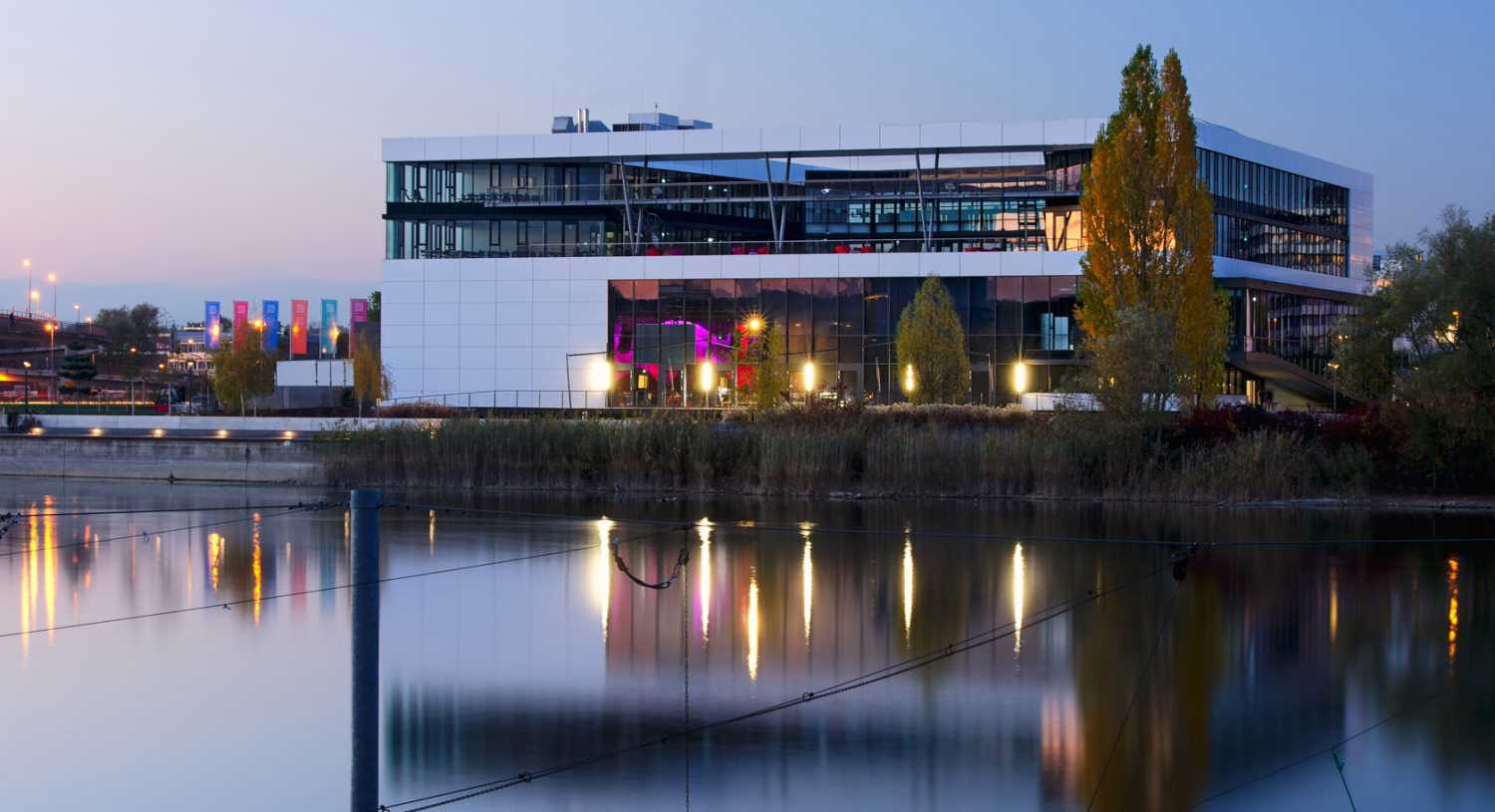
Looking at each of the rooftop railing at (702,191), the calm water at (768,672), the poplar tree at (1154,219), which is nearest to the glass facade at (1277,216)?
the rooftop railing at (702,191)

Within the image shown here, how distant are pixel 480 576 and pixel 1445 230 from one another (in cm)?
2441

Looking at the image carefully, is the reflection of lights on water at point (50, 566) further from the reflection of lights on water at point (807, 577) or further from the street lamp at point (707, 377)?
the street lamp at point (707, 377)

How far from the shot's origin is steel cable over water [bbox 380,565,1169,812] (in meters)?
11.8

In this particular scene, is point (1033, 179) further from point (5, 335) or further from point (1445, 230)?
point (5, 335)

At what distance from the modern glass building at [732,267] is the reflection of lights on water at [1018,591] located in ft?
88.1

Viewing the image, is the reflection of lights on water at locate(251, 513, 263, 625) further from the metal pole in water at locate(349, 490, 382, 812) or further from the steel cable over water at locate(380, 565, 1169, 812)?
the metal pole in water at locate(349, 490, 382, 812)

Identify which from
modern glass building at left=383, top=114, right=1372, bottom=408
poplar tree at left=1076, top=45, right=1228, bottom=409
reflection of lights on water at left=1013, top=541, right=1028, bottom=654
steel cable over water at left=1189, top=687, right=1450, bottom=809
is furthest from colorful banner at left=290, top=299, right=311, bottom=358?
steel cable over water at left=1189, top=687, right=1450, bottom=809

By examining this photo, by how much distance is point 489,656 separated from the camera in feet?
57.9

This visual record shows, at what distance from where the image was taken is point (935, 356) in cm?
4884

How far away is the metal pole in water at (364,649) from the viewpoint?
793 centimetres

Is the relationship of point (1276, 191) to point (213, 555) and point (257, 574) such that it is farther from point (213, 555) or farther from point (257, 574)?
point (257, 574)

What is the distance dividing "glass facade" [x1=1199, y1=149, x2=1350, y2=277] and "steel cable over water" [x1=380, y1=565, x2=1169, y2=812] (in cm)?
3948

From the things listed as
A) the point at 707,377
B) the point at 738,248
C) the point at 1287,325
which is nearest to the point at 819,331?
the point at 707,377

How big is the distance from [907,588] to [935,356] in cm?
2736
